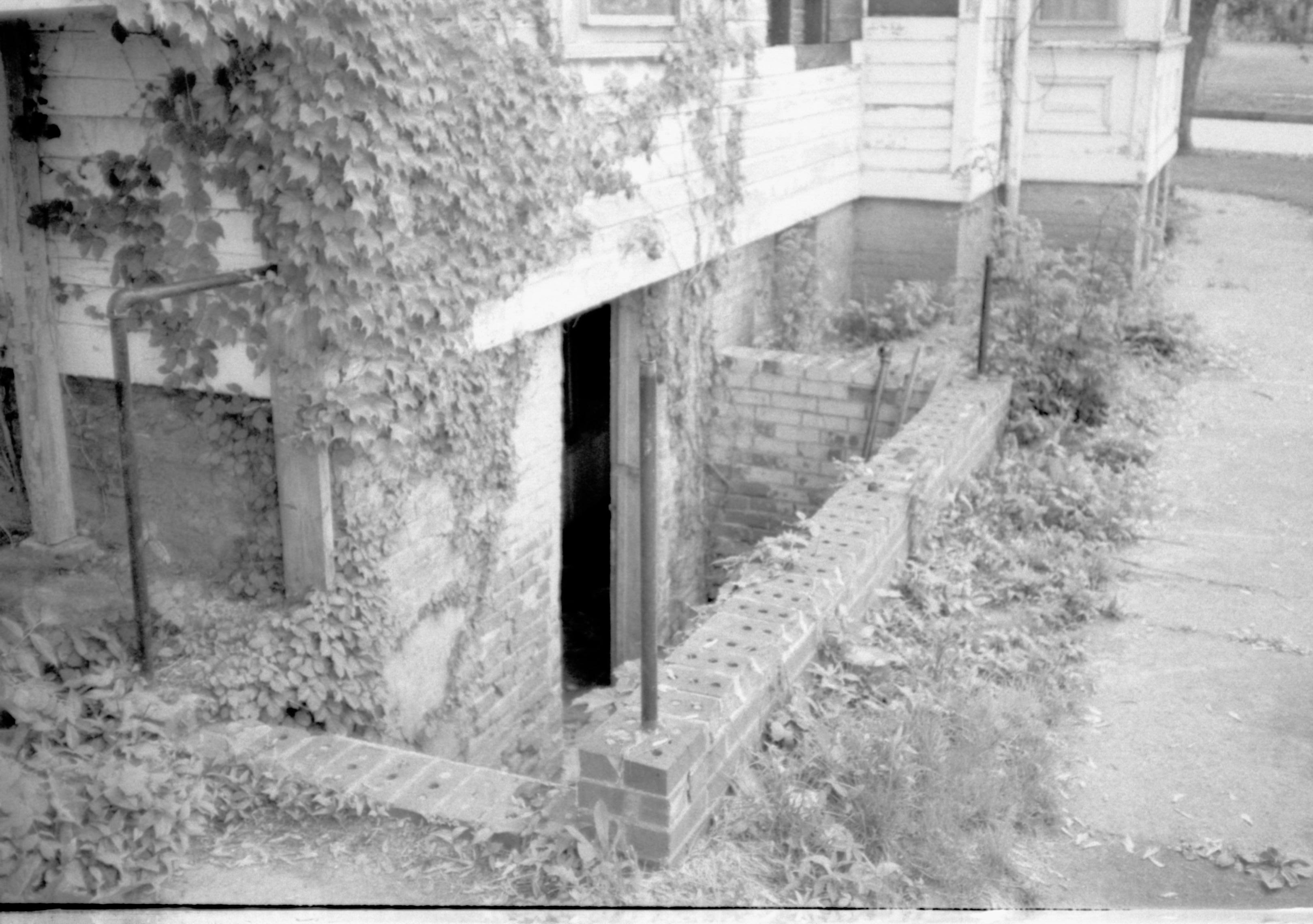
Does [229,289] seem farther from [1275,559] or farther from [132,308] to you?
[1275,559]

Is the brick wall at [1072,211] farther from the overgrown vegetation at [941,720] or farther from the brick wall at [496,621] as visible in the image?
the brick wall at [496,621]

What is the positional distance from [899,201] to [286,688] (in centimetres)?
738

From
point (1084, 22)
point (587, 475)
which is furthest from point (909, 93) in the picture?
point (587, 475)

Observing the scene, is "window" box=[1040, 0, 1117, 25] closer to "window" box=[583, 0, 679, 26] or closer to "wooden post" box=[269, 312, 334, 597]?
"window" box=[583, 0, 679, 26]

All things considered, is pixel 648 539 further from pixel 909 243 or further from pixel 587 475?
pixel 909 243

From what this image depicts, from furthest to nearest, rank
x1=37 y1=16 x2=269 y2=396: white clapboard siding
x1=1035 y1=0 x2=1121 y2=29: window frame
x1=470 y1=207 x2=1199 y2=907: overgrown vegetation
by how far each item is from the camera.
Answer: x1=1035 y1=0 x2=1121 y2=29: window frame → x1=37 y1=16 x2=269 y2=396: white clapboard siding → x1=470 y1=207 x2=1199 y2=907: overgrown vegetation

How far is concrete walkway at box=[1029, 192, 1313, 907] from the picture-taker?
392 cm

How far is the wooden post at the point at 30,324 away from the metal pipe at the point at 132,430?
93 cm

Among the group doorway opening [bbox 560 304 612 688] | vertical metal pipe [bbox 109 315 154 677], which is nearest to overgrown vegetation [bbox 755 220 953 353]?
doorway opening [bbox 560 304 612 688]

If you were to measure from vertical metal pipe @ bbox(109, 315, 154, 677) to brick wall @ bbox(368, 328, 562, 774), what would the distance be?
931 mm

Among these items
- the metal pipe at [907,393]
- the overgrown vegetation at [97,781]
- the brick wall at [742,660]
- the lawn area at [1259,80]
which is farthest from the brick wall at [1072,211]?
the lawn area at [1259,80]

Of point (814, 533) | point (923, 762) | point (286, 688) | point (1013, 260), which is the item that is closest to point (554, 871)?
point (923, 762)

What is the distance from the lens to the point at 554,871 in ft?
10.9

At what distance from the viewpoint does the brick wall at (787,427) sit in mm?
7949
